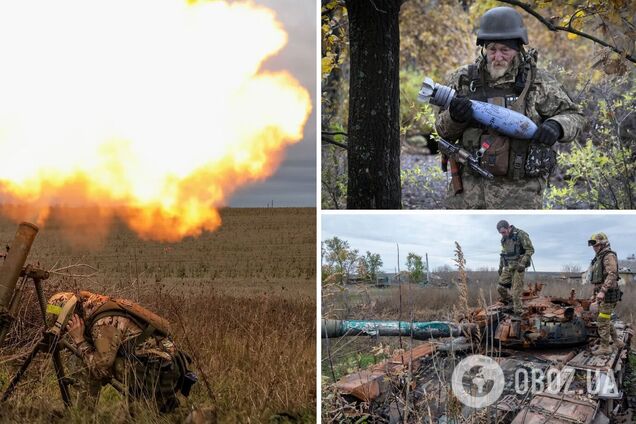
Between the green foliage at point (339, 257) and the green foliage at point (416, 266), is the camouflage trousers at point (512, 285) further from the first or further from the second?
the green foliage at point (339, 257)

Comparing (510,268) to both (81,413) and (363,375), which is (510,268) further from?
(81,413)

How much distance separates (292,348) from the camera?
6082 mm

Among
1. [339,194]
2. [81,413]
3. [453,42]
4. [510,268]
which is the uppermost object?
[453,42]

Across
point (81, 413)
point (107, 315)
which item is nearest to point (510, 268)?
point (107, 315)

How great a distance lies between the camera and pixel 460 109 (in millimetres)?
4930

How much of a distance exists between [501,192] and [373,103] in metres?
1.08

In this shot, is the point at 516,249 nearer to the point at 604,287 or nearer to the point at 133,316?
the point at 604,287

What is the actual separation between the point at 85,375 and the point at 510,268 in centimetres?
271

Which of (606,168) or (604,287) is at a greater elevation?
(606,168)

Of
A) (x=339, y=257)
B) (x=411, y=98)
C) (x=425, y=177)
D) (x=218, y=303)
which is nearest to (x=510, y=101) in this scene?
(x=339, y=257)

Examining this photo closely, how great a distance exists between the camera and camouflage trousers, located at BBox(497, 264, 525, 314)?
4918mm

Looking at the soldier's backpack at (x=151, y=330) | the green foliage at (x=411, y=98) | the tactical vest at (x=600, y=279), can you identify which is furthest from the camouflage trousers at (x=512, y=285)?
the green foliage at (x=411, y=98)

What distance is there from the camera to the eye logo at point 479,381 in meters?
4.84

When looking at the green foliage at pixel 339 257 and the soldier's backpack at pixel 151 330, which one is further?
the green foliage at pixel 339 257
